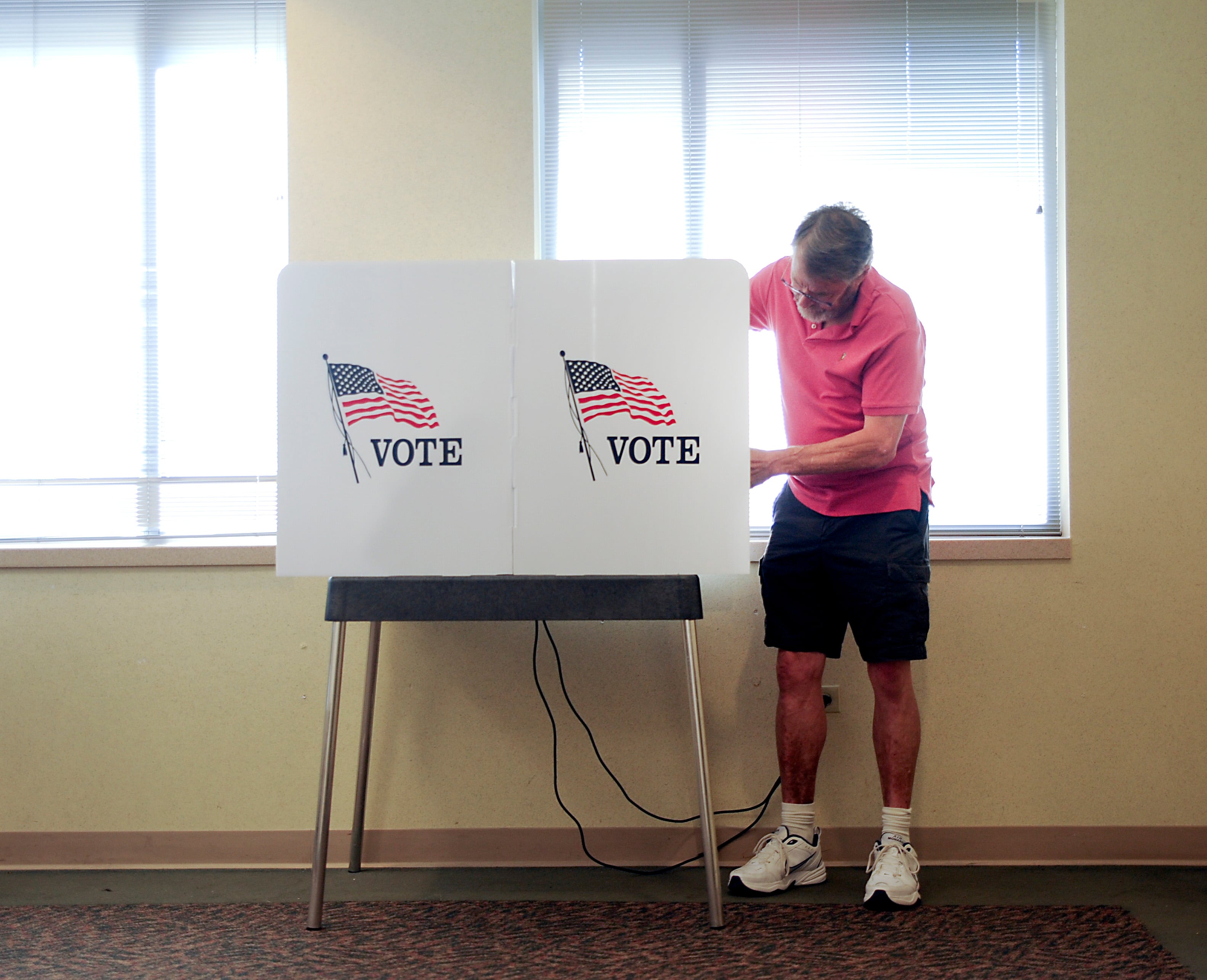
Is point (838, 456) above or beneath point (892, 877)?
above

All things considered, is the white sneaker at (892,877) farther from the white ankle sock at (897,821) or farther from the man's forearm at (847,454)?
the man's forearm at (847,454)

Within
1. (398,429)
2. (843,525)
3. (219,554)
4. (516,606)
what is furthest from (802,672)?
(219,554)

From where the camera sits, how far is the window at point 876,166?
2197 millimetres

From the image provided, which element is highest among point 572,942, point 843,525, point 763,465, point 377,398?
point 377,398

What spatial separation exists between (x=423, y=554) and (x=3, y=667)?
4.13 feet

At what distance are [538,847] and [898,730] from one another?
0.87 m

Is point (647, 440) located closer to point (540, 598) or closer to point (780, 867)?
point (540, 598)

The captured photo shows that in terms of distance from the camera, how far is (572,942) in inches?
65.0

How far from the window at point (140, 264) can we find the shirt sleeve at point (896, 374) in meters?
1.43

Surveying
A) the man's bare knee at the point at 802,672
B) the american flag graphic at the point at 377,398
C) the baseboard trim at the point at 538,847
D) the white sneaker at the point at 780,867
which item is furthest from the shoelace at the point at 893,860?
the american flag graphic at the point at 377,398

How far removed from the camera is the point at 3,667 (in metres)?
2.12

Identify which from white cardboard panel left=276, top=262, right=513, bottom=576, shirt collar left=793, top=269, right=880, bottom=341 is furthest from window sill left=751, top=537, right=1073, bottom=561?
white cardboard panel left=276, top=262, right=513, bottom=576

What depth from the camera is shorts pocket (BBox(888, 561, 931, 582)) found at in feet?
6.04

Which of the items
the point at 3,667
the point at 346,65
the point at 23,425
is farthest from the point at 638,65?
the point at 3,667
